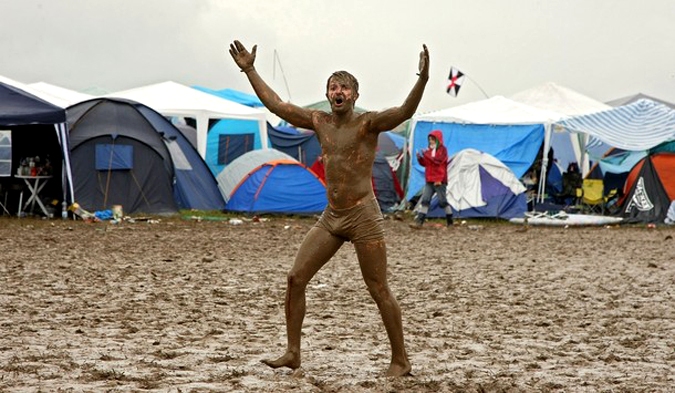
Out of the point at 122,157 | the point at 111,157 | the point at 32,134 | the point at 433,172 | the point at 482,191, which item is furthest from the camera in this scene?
the point at 482,191

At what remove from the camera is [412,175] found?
104 ft

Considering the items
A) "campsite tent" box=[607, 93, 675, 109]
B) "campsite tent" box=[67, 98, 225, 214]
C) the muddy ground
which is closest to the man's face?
the muddy ground

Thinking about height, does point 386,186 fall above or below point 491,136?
below

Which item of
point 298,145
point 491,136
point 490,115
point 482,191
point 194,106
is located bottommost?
point 482,191

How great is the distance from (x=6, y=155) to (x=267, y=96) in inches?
734

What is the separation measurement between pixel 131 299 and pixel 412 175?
2043cm

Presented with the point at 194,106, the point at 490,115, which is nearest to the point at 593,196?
the point at 490,115

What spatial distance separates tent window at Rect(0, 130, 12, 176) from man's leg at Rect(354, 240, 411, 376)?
751 inches

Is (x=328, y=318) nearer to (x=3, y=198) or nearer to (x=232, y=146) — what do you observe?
(x=3, y=198)

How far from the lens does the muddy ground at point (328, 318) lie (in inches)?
300

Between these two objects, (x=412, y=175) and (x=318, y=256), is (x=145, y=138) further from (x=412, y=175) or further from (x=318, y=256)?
(x=318, y=256)

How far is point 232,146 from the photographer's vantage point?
35156 millimetres

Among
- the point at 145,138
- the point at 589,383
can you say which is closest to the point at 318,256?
the point at 589,383

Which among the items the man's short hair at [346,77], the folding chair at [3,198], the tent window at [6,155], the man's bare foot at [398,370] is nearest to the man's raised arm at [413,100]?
the man's short hair at [346,77]
